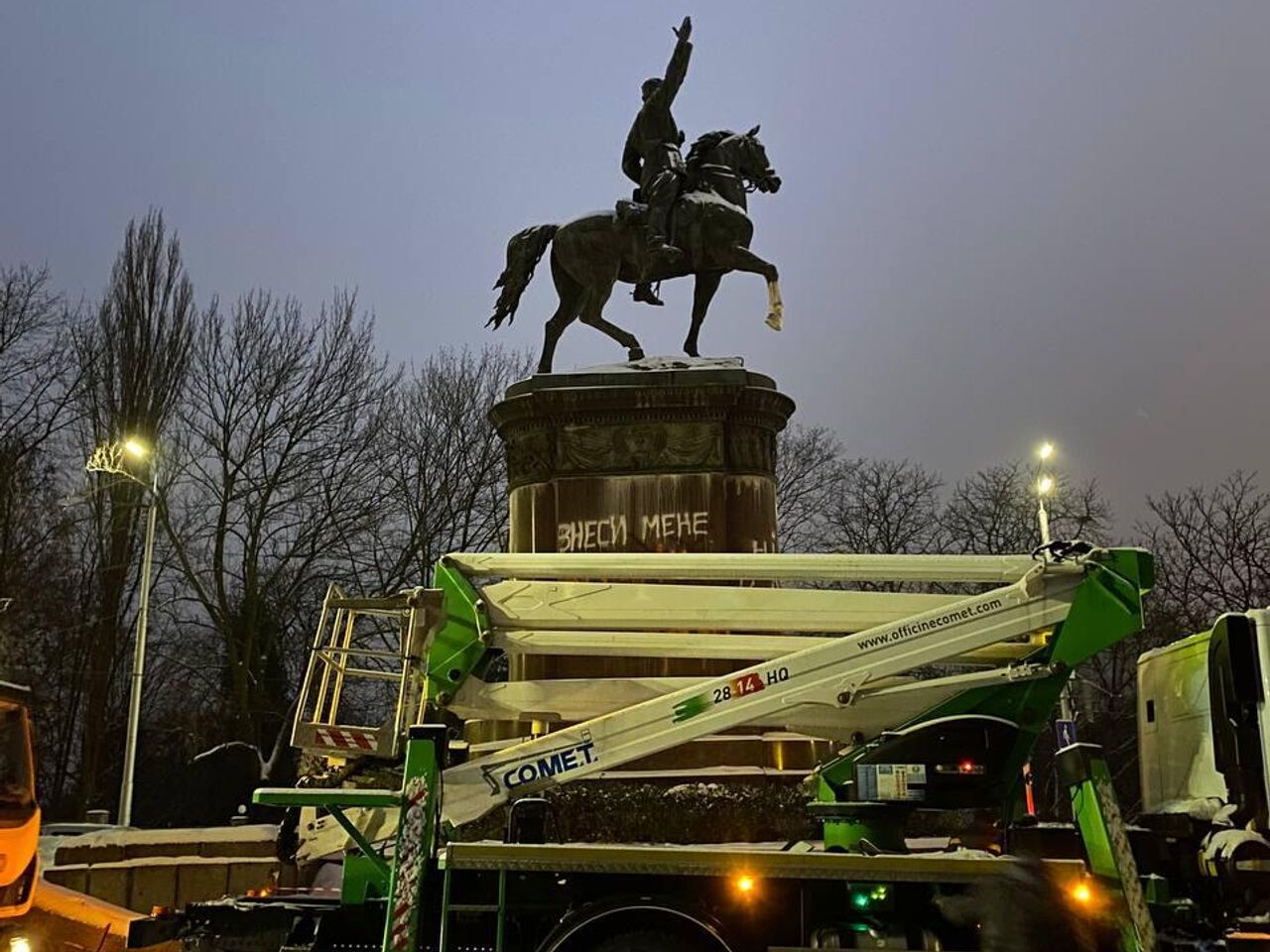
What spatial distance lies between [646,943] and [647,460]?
9.30 m

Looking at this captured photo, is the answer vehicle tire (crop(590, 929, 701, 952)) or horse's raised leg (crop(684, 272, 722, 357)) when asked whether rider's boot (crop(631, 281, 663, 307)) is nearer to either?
horse's raised leg (crop(684, 272, 722, 357))

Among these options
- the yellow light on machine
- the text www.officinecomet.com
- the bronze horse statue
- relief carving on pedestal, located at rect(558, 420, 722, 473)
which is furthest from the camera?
the bronze horse statue

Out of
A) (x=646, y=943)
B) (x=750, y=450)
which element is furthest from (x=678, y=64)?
(x=646, y=943)

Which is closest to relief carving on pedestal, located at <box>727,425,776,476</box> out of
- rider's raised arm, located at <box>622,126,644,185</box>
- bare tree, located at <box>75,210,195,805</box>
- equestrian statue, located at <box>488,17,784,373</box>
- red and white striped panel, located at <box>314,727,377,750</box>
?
equestrian statue, located at <box>488,17,784,373</box>

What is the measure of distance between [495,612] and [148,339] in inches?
1218

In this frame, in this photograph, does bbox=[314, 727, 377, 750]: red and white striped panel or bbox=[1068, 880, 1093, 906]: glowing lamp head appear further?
bbox=[314, 727, 377, 750]: red and white striped panel

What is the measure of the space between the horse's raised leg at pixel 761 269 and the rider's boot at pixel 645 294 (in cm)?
127

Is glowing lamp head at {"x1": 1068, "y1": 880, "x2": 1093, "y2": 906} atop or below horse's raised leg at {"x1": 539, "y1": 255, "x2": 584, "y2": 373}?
below

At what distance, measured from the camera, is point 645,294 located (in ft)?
59.8

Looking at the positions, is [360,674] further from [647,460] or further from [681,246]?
[681,246]

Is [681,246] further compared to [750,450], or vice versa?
[681,246]

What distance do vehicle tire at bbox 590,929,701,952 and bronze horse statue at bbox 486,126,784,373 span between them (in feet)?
37.3

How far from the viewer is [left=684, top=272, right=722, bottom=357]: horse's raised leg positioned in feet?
58.6

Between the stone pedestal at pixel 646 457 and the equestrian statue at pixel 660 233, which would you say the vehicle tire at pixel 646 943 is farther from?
the equestrian statue at pixel 660 233
